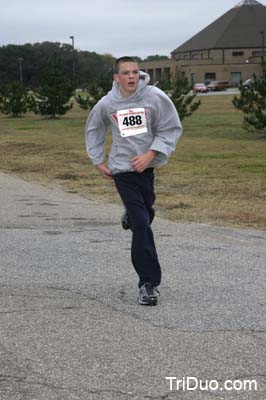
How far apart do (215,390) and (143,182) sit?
197cm

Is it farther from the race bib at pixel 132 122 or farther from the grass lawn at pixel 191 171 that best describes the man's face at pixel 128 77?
the grass lawn at pixel 191 171

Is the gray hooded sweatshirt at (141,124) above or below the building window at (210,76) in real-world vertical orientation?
below

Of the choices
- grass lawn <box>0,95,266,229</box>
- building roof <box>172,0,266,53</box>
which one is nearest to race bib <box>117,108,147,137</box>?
grass lawn <box>0,95,266,229</box>

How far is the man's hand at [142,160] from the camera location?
5113 millimetres

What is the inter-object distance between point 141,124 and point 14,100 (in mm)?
40174

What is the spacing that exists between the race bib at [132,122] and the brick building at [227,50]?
12244 cm

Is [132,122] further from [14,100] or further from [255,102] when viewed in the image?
[14,100]

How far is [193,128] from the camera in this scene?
30578 mm

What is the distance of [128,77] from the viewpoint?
16.8 feet

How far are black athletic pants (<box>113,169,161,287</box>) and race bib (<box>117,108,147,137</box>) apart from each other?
1.00 feet

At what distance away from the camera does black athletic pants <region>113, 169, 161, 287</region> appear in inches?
207

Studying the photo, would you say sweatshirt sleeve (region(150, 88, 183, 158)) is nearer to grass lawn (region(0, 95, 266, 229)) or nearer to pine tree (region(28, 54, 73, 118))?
grass lawn (region(0, 95, 266, 229))

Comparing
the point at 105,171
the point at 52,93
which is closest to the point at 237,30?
the point at 52,93

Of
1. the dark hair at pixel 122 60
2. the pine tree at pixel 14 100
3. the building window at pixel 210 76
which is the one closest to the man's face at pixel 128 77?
the dark hair at pixel 122 60
